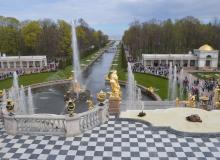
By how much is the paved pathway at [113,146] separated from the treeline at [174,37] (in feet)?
184

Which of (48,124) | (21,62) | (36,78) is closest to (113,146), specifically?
(48,124)

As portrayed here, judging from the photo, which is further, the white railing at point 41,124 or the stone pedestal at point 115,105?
the stone pedestal at point 115,105

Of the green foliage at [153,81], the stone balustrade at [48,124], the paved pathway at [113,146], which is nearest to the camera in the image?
the paved pathway at [113,146]

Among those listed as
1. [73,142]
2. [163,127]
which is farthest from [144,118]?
[73,142]

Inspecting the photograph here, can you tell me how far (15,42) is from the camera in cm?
6525

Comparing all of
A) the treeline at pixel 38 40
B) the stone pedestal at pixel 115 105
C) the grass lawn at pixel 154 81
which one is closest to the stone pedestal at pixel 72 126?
the stone pedestal at pixel 115 105

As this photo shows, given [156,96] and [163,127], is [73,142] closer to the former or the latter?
[163,127]

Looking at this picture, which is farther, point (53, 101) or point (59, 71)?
point (59, 71)

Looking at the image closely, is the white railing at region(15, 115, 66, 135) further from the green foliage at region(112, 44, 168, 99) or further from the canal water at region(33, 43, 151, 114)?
the green foliage at region(112, 44, 168, 99)

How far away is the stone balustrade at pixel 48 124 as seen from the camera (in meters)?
12.4

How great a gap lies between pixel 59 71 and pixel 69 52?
16478mm

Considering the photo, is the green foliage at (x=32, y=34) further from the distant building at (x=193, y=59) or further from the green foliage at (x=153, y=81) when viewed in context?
the green foliage at (x=153, y=81)

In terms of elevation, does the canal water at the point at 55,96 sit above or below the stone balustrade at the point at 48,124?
below

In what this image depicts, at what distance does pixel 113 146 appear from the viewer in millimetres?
11445
